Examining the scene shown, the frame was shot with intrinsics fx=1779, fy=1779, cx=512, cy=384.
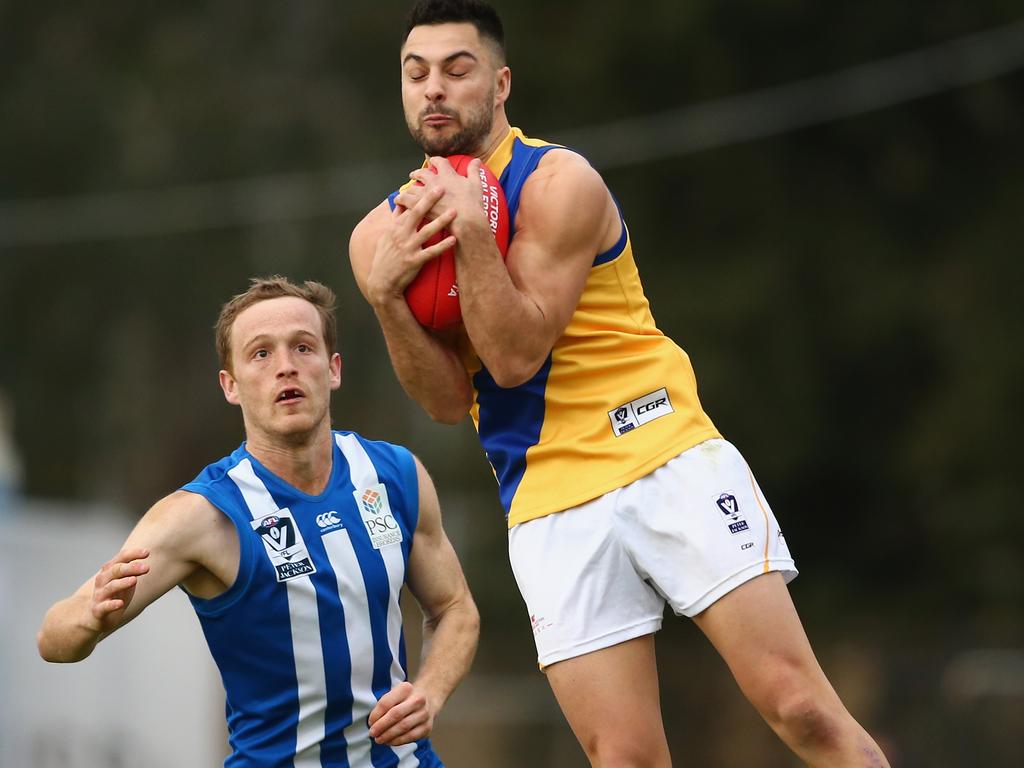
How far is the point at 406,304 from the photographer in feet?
17.1

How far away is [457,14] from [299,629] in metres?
1.90

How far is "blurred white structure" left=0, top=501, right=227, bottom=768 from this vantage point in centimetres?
1153

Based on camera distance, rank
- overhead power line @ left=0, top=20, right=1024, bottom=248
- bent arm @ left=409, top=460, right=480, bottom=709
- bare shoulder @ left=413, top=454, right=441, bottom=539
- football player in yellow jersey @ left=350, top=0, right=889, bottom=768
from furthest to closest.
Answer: overhead power line @ left=0, top=20, right=1024, bottom=248 → bare shoulder @ left=413, top=454, right=441, bottom=539 → bent arm @ left=409, top=460, right=480, bottom=709 → football player in yellow jersey @ left=350, top=0, right=889, bottom=768

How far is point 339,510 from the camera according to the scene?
218 inches

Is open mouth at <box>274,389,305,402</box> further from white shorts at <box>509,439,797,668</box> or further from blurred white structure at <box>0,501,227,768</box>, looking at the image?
blurred white structure at <box>0,501,227,768</box>

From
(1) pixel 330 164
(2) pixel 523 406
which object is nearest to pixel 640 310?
(2) pixel 523 406

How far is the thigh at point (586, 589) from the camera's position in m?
5.20

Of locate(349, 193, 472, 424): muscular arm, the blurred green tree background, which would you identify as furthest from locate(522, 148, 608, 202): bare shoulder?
the blurred green tree background

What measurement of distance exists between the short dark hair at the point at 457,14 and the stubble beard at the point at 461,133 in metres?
0.19

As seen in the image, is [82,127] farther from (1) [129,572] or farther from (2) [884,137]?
(1) [129,572]

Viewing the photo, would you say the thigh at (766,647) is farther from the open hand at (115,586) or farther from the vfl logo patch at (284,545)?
the open hand at (115,586)

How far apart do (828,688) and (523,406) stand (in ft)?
4.02

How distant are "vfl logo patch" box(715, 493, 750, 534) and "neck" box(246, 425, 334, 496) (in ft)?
4.13

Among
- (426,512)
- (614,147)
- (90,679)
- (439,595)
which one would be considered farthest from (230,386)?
(614,147)
